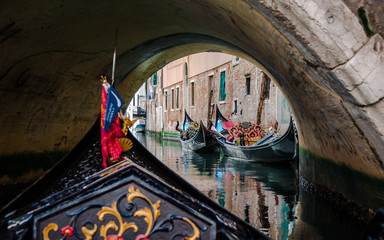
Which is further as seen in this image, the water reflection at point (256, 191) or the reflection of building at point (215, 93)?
the reflection of building at point (215, 93)

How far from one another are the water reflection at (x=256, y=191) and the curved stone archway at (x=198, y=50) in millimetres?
438

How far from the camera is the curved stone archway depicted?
5.64 ft

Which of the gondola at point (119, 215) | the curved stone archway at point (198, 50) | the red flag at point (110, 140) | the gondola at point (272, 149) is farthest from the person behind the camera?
the gondola at point (272, 149)

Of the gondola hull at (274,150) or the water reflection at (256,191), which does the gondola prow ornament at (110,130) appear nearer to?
the water reflection at (256,191)

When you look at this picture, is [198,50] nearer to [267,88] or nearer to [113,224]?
[267,88]

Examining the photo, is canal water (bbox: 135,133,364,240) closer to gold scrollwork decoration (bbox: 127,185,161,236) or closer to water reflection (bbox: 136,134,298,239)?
water reflection (bbox: 136,134,298,239)

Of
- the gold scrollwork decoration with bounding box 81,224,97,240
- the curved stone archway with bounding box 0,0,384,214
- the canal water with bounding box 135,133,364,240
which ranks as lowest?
the canal water with bounding box 135,133,364,240

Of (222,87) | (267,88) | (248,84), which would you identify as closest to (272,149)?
(267,88)

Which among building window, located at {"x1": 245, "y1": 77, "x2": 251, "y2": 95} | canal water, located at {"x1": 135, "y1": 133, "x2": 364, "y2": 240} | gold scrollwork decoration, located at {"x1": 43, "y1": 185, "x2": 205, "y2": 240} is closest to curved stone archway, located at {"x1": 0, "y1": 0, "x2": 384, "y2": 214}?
canal water, located at {"x1": 135, "y1": 133, "x2": 364, "y2": 240}

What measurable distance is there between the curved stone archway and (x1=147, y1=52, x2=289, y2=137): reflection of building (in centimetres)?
386

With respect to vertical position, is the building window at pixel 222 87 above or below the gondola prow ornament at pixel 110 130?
above

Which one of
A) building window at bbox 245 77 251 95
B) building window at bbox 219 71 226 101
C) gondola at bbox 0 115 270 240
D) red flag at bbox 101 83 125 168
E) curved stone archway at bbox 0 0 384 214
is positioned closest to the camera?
gondola at bbox 0 115 270 240

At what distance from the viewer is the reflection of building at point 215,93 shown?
29.5ft

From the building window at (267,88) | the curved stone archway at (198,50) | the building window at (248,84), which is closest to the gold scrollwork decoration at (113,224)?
the curved stone archway at (198,50)
